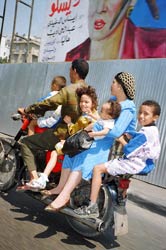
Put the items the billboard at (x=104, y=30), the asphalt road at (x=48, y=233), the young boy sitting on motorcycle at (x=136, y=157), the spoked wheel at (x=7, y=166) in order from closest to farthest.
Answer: the young boy sitting on motorcycle at (x=136, y=157) < the asphalt road at (x=48, y=233) < the spoked wheel at (x=7, y=166) < the billboard at (x=104, y=30)

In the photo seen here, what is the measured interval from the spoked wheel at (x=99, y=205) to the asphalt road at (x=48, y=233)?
0.08 metres

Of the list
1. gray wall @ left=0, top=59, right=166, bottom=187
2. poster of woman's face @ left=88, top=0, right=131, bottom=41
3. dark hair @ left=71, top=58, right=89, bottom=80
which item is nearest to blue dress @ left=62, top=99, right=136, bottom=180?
dark hair @ left=71, top=58, right=89, bottom=80

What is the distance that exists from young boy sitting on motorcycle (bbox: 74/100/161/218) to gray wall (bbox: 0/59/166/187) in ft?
13.8

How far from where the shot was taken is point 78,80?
162 inches

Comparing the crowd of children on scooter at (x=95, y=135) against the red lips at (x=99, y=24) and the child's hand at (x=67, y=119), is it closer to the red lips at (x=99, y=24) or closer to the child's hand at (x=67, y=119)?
the child's hand at (x=67, y=119)

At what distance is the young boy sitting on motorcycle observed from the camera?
341 cm

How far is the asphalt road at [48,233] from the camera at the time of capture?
3.52 metres

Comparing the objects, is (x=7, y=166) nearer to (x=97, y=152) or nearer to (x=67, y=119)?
(x=67, y=119)

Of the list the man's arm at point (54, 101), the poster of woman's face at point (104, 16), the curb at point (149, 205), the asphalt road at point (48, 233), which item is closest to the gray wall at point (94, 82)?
the curb at point (149, 205)

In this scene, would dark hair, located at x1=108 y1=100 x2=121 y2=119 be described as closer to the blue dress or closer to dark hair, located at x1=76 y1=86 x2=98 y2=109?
the blue dress

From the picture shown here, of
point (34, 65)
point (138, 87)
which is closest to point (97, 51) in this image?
point (34, 65)

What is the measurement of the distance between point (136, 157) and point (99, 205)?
25.9 inches

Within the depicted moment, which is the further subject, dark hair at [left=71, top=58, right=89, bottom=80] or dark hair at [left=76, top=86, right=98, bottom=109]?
dark hair at [left=71, top=58, right=89, bottom=80]

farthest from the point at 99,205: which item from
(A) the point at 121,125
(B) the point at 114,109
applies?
(B) the point at 114,109
